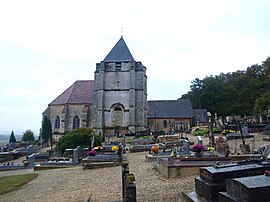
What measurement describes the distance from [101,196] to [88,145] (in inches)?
760

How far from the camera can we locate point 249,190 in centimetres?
417

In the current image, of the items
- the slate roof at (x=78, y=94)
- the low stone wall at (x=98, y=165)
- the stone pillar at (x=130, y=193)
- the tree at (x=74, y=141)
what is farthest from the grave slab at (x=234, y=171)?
the slate roof at (x=78, y=94)

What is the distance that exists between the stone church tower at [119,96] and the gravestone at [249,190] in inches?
1362

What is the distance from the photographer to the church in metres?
40.3

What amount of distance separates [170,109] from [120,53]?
49.0 feet

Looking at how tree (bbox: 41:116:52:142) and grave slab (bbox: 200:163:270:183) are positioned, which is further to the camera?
tree (bbox: 41:116:52:142)

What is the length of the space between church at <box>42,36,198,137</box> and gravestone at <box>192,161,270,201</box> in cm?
3343

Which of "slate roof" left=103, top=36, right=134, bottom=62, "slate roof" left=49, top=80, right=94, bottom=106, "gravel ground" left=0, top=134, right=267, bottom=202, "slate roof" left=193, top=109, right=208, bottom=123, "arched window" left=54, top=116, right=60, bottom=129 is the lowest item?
"gravel ground" left=0, top=134, right=267, bottom=202

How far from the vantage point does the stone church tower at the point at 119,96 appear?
40.1 metres

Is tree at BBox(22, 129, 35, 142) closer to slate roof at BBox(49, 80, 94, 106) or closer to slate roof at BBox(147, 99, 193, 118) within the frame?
slate roof at BBox(49, 80, 94, 106)

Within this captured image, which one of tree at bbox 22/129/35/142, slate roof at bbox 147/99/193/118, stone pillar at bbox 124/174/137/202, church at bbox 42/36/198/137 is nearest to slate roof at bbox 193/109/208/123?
slate roof at bbox 147/99/193/118

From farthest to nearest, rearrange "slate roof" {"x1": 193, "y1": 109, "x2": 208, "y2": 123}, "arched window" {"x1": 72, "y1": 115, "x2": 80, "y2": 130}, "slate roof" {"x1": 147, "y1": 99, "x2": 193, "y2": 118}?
"slate roof" {"x1": 193, "y1": 109, "x2": 208, "y2": 123} → "slate roof" {"x1": 147, "y1": 99, "x2": 193, "y2": 118} → "arched window" {"x1": 72, "y1": 115, "x2": 80, "y2": 130}

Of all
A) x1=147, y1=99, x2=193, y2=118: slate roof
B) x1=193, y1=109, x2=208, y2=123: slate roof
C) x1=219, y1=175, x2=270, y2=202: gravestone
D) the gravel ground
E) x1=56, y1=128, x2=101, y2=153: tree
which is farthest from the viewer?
x1=193, y1=109, x2=208, y2=123: slate roof

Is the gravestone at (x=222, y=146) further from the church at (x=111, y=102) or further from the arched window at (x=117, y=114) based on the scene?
the arched window at (x=117, y=114)
